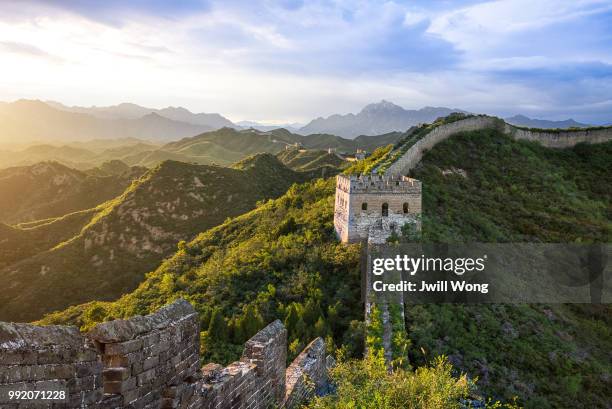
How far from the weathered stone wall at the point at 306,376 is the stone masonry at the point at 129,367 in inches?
65.7

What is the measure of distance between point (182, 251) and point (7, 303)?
18.6 metres

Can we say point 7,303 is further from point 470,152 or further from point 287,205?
point 470,152

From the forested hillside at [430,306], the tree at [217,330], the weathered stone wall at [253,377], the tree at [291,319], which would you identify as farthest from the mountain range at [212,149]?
the weathered stone wall at [253,377]

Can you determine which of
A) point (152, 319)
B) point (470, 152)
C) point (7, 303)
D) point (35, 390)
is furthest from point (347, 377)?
point (7, 303)

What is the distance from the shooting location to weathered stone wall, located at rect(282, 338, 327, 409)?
9.15 m

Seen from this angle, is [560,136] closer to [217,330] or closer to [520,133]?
[520,133]

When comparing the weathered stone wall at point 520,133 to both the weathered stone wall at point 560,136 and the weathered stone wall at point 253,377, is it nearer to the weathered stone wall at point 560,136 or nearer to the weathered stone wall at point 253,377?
the weathered stone wall at point 560,136

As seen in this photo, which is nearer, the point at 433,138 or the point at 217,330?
the point at 217,330

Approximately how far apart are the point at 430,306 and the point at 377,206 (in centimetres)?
461

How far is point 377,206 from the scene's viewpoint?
784 inches

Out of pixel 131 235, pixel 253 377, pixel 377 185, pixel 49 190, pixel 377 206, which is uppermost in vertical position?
pixel 377 185

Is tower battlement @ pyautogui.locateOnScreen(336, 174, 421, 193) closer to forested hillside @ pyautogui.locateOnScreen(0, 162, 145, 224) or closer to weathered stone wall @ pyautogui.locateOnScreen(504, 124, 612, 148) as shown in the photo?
weathered stone wall @ pyautogui.locateOnScreen(504, 124, 612, 148)

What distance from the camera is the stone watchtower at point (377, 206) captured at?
19.7 m

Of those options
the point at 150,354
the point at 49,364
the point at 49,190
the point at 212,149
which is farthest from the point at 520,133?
the point at 212,149
